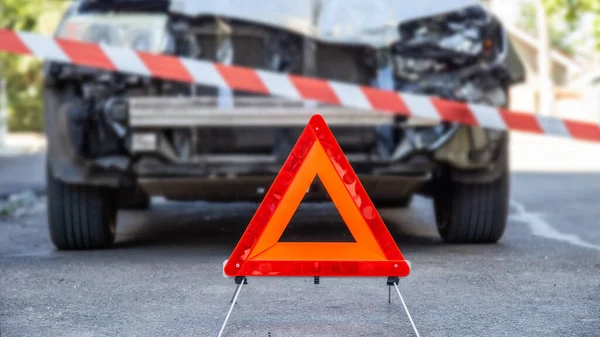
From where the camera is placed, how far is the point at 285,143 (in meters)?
6.37

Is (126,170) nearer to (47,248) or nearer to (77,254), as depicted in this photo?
(77,254)

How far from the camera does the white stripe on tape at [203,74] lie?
20.7ft

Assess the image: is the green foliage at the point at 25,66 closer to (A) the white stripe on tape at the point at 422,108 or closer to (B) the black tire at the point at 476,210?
(B) the black tire at the point at 476,210

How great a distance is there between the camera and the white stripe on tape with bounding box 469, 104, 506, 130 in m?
6.29

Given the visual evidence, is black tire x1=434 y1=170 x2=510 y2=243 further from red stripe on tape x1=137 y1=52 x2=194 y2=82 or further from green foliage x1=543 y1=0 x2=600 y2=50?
green foliage x1=543 y1=0 x2=600 y2=50

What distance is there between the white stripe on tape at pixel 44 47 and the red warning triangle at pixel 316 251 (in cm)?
253

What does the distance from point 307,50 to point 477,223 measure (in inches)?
61.0

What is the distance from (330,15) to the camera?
255 inches

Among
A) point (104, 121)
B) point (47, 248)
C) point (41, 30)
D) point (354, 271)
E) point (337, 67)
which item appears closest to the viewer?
point (354, 271)

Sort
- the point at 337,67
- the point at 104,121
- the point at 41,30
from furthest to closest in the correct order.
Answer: the point at 41,30 → the point at 337,67 → the point at 104,121

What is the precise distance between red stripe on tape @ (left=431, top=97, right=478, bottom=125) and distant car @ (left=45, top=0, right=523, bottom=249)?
2.9 inches

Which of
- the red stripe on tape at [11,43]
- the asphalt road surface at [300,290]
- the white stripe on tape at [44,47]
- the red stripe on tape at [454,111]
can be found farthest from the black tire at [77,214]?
the red stripe on tape at [454,111]

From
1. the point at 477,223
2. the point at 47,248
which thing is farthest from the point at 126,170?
the point at 477,223

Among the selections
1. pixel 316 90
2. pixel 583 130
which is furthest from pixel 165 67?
pixel 583 130
